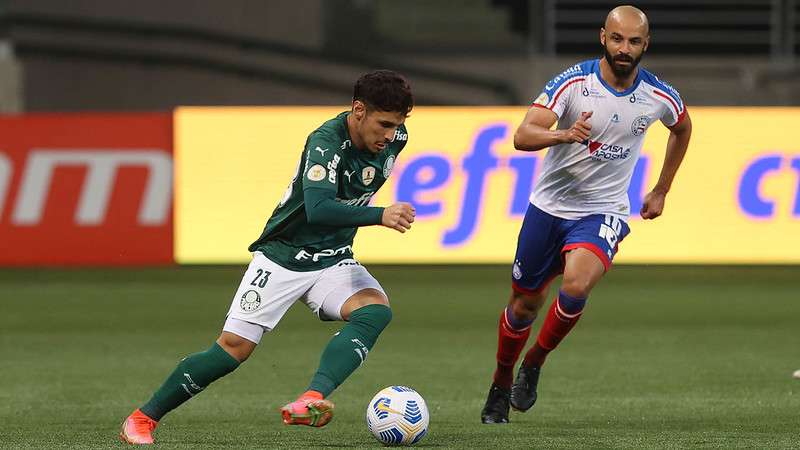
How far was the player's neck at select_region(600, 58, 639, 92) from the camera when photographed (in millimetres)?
7355

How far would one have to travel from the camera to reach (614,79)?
7.36m

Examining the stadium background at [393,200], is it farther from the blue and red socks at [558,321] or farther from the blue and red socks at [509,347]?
the blue and red socks at [558,321]

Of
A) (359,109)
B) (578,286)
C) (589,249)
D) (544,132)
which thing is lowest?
(578,286)

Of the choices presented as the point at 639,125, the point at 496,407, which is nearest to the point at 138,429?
the point at 496,407

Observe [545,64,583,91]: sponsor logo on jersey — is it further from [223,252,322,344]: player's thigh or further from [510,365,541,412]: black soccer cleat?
[223,252,322,344]: player's thigh

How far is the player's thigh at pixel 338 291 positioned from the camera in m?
6.45

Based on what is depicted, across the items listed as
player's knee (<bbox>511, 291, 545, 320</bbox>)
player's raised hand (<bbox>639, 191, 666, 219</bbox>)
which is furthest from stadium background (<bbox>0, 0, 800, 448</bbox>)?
player's raised hand (<bbox>639, 191, 666, 219</bbox>)

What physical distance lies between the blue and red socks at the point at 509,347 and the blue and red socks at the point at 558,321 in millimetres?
105

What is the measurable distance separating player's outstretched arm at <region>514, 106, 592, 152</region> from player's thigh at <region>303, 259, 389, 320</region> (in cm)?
100

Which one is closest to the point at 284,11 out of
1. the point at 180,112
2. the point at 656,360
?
the point at 180,112

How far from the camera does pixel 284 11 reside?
66.5ft

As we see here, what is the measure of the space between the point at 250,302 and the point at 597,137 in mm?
1940

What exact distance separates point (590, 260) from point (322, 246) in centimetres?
139

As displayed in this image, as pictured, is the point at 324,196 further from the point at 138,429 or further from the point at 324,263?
the point at 138,429
